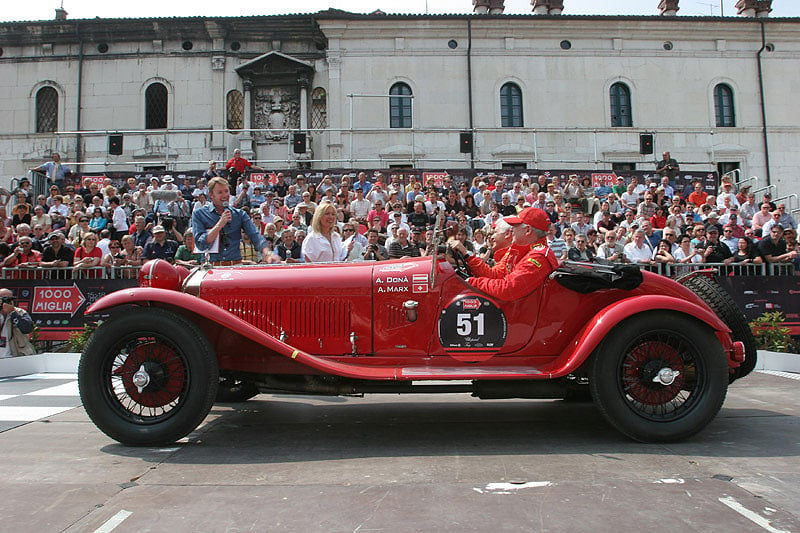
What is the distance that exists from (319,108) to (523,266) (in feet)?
72.6

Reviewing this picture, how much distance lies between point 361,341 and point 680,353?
7.85ft

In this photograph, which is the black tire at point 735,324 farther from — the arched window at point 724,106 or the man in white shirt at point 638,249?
the arched window at point 724,106

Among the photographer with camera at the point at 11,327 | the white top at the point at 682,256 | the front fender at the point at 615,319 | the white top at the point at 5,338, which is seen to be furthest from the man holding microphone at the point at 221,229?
the white top at the point at 682,256

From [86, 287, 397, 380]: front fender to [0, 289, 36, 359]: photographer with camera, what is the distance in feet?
18.0

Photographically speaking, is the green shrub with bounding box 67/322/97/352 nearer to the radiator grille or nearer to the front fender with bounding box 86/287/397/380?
the front fender with bounding box 86/287/397/380

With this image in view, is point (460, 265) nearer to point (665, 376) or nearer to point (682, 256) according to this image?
point (665, 376)

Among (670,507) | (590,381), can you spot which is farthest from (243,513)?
(590,381)

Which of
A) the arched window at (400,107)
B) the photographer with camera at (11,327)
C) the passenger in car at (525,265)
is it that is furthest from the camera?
the arched window at (400,107)

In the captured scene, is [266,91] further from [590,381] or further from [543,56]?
[590,381]

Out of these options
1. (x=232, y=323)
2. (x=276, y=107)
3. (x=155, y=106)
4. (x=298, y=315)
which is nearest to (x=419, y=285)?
(x=298, y=315)

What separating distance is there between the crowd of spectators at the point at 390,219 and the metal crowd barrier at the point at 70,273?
0.08 ft

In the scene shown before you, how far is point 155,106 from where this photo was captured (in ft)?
83.6

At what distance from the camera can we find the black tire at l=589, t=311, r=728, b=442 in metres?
4.34

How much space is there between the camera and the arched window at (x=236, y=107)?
82.4 feet
